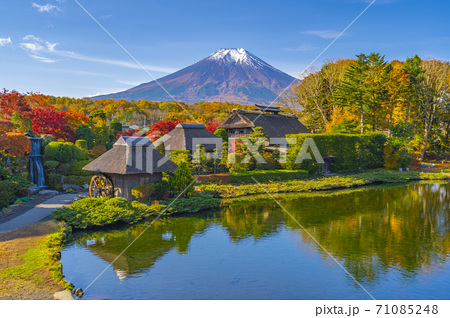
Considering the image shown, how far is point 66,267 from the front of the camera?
1041cm

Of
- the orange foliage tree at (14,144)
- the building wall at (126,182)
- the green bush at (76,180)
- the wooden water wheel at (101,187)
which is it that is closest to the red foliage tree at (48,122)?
the green bush at (76,180)

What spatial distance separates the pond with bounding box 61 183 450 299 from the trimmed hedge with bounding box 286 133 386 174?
13667 millimetres

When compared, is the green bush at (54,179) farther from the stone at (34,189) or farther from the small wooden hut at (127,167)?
the small wooden hut at (127,167)

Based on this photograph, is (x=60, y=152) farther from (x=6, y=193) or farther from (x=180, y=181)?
(x=180, y=181)

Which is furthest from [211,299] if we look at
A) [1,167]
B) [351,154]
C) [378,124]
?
[378,124]

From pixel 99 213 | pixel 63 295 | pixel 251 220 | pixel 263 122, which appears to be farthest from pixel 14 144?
pixel 263 122

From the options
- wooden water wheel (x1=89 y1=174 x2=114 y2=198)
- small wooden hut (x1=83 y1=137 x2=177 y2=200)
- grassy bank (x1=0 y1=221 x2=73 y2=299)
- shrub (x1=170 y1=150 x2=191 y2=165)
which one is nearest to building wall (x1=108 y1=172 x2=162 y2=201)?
small wooden hut (x1=83 y1=137 x2=177 y2=200)

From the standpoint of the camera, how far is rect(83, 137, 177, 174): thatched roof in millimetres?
17781

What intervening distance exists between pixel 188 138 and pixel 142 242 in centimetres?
1911

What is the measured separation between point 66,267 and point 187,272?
3.75m

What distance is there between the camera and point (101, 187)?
739 inches

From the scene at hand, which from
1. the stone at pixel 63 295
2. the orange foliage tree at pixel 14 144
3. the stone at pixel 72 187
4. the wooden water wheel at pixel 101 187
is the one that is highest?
the orange foliage tree at pixel 14 144

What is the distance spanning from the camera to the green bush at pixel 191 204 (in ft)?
58.6

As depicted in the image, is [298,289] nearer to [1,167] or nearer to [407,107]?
[1,167]
